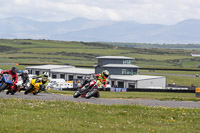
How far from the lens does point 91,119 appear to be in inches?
608

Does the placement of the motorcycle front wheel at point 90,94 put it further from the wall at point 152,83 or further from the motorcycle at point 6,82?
the wall at point 152,83

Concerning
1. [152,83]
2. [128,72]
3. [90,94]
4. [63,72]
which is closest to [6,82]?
[90,94]

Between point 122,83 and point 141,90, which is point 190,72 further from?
point 141,90

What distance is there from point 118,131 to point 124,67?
73133 mm

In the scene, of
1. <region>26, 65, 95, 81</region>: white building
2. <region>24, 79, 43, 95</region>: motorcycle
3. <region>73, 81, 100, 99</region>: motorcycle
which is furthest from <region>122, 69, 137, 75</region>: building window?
<region>73, 81, 100, 99</region>: motorcycle

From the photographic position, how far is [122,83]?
7938 cm

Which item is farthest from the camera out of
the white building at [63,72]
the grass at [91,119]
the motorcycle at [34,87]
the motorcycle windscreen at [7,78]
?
the white building at [63,72]

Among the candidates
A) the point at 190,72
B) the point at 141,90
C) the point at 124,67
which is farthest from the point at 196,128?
the point at 190,72

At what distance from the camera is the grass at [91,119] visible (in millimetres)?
13234

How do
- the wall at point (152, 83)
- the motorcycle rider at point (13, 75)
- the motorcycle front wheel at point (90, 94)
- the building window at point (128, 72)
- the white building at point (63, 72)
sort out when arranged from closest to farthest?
the motorcycle front wheel at point (90, 94) < the motorcycle rider at point (13, 75) < the wall at point (152, 83) < the building window at point (128, 72) < the white building at point (63, 72)

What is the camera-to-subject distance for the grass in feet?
43.4

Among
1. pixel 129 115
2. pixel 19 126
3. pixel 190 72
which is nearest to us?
pixel 19 126

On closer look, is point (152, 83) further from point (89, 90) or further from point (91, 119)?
point (91, 119)

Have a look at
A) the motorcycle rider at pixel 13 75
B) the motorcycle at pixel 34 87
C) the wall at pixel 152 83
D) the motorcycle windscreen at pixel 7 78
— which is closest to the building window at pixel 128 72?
the wall at pixel 152 83
